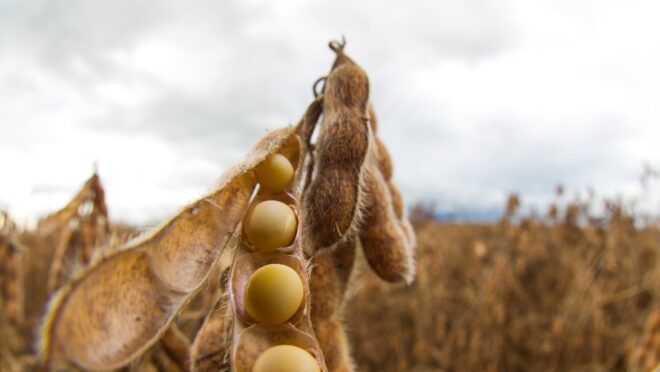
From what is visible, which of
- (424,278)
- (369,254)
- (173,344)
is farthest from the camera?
(424,278)

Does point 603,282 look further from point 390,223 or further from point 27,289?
point 27,289

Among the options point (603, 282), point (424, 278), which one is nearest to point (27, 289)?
point (424, 278)

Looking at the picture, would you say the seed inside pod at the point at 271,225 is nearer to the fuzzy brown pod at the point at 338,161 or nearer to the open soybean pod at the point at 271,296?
the open soybean pod at the point at 271,296

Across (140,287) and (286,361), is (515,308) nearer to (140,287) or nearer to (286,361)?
(140,287)

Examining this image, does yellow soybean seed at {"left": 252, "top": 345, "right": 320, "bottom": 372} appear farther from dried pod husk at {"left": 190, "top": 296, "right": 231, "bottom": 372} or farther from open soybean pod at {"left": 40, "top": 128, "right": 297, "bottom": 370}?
open soybean pod at {"left": 40, "top": 128, "right": 297, "bottom": 370}

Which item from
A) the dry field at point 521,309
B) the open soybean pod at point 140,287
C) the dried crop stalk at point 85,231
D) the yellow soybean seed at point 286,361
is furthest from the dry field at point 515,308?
the yellow soybean seed at point 286,361

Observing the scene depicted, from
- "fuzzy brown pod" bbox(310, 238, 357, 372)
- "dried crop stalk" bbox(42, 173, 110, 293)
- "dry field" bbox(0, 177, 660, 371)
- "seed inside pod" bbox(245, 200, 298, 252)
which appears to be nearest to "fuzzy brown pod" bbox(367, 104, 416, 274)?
"fuzzy brown pod" bbox(310, 238, 357, 372)

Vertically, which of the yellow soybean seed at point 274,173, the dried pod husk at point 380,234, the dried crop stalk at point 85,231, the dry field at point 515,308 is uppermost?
the yellow soybean seed at point 274,173
